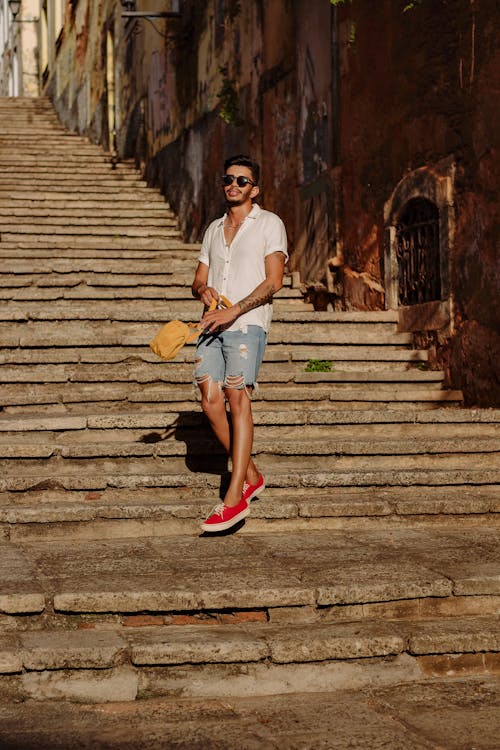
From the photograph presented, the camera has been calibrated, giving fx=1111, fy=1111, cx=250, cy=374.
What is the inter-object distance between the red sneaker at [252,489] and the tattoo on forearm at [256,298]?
898mm

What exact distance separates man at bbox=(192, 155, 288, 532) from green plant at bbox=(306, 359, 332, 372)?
2.74 meters

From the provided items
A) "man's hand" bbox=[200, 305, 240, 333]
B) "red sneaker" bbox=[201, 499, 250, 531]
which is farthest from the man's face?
"red sneaker" bbox=[201, 499, 250, 531]

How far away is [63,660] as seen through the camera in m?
3.91

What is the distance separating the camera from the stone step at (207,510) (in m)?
5.58

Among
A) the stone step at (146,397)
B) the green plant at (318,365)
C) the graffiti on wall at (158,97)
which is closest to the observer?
the stone step at (146,397)

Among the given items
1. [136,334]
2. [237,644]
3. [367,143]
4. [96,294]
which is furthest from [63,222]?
[237,644]

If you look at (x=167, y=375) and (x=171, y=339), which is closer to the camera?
(x=171, y=339)

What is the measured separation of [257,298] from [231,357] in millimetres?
318

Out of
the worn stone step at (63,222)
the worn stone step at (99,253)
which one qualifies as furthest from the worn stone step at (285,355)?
the worn stone step at (63,222)

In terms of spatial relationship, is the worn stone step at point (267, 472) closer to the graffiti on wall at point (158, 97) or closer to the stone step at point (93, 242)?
the stone step at point (93, 242)

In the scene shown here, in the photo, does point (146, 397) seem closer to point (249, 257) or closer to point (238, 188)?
point (249, 257)

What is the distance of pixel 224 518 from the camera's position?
17.8ft

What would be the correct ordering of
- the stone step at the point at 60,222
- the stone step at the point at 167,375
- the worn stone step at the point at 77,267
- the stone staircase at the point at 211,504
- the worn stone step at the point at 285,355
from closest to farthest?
the stone staircase at the point at 211,504 → the stone step at the point at 167,375 → the worn stone step at the point at 285,355 → the worn stone step at the point at 77,267 → the stone step at the point at 60,222

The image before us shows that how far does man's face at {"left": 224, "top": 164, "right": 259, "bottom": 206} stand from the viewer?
559cm
